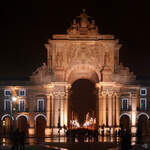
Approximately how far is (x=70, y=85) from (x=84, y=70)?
A: 4.21m

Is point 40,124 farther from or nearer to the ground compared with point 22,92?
nearer to the ground

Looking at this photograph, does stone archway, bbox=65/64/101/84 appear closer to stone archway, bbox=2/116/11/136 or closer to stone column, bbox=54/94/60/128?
stone column, bbox=54/94/60/128

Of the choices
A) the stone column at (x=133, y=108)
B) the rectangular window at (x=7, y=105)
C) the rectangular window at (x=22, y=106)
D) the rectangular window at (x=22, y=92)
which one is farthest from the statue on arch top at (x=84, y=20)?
the rectangular window at (x=7, y=105)

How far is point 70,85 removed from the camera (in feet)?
291

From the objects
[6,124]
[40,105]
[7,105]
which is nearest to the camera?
[40,105]

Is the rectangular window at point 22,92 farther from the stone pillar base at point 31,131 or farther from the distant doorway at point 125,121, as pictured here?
the distant doorway at point 125,121

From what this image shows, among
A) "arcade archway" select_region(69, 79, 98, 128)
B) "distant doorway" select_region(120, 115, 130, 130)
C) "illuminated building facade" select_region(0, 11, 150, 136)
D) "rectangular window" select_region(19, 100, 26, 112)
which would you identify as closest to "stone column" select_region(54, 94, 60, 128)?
"illuminated building facade" select_region(0, 11, 150, 136)

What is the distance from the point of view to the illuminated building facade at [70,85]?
87438 mm

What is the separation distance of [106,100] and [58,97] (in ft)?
29.5

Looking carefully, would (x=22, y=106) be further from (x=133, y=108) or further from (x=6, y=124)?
(x=133, y=108)

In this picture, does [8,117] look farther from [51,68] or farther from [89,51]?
[89,51]

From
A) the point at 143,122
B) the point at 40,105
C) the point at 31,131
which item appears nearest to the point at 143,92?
the point at 143,122

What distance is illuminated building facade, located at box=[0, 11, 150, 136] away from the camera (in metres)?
87.4

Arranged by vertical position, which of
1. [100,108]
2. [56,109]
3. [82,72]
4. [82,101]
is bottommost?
[56,109]
